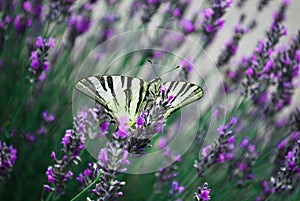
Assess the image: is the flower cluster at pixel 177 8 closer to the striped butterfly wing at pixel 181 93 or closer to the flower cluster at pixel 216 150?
the flower cluster at pixel 216 150

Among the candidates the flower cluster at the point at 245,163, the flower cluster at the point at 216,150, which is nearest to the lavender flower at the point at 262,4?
the flower cluster at the point at 245,163

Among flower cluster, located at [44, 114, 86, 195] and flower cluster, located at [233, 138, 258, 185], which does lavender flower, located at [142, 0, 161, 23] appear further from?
flower cluster, located at [44, 114, 86, 195]

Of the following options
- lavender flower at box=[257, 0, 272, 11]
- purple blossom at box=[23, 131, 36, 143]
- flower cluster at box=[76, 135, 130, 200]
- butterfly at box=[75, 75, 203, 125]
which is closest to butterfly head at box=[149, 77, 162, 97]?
butterfly at box=[75, 75, 203, 125]

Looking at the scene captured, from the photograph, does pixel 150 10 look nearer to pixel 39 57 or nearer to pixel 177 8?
pixel 177 8

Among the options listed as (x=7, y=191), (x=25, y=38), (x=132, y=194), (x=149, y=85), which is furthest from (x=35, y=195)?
(x=149, y=85)

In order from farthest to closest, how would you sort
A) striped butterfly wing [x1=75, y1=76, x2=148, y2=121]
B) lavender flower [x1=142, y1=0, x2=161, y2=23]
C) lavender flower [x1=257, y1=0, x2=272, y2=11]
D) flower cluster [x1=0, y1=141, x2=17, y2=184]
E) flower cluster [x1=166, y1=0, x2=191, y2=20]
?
lavender flower [x1=257, y1=0, x2=272, y2=11] → flower cluster [x1=166, y1=0, x2=191, y2=20] → lavender flower [x1=142, y1=0, x2=161, y2=23] → flower cluster [x1=0, y1=141, x2=17, y2=184] → striped butterfly wing [x1=75, y1=76, x2=148, y2=121]
